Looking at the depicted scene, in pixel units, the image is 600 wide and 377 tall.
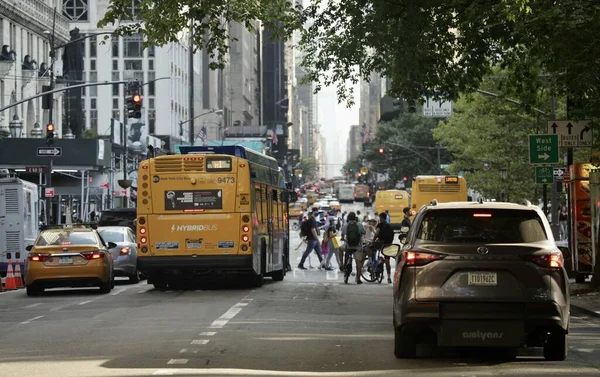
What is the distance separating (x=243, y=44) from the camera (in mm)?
191125

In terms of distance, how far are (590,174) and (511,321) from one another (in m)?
15.1

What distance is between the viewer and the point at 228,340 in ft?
52.4

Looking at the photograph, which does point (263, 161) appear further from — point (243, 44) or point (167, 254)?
point (243, 44)

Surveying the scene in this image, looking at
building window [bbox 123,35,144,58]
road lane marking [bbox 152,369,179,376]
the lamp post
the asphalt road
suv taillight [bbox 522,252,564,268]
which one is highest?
building window [bbox 123,35,144,58]

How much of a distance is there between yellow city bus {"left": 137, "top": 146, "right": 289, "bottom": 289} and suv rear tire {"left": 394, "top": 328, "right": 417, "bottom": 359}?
14646 millimetres

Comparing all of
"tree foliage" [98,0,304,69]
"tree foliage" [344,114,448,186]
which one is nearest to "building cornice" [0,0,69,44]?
"tree foliage" [98,0,304,69]

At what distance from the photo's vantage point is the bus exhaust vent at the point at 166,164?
28.3 m

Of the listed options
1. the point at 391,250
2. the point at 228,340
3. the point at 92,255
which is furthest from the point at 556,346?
the point at 92,255

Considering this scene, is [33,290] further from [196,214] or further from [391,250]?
[391,250]

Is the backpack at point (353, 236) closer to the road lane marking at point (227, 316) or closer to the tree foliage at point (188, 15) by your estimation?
the tree foliage at point (188, 15)

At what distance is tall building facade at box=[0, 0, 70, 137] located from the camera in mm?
66750

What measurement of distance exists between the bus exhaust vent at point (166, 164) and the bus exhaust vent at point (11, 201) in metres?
8.30

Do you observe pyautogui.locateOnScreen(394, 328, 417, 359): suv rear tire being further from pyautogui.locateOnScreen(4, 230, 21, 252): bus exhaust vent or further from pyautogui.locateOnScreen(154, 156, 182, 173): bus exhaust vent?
pyautogui.locateOnScreen(4, 230, 21, 252): bus exhaust vent

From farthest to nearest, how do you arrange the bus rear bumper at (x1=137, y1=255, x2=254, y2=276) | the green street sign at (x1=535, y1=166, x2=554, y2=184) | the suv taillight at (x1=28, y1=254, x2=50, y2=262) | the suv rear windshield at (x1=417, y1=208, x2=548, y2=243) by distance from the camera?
the green street sign at (x1=535, y1=166, x2=554, y2=184)
the suv taillight at (x1=28, y1=254, x2=50, y2=262)
the bus rear bumper at (x1=137, y1=255, x2=254, y2=276)
the suv rear windshield at (x1=417, y1=208, x2=548, y2=243)
